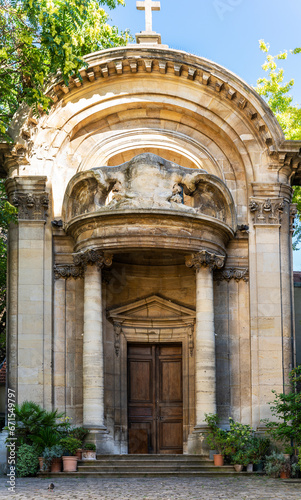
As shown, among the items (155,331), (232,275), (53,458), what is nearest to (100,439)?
(53,458)

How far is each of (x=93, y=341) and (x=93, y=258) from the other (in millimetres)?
1838

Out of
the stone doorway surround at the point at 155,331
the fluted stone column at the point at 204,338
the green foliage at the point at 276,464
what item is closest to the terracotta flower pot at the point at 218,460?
the fluted stone column at the point at 204,338

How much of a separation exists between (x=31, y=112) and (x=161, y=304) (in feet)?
18.0

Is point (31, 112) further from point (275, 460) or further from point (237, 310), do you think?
point (275, 460)

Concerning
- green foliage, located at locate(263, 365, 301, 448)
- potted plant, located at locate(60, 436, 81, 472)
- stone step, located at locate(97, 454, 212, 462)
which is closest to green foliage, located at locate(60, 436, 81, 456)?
potted plant, located at locate(60, 436, 81, 472)

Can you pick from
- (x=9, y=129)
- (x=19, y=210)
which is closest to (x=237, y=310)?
(x=19, y=210)

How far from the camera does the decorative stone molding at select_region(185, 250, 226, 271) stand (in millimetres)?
19078

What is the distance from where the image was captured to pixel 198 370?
18828 millimetres

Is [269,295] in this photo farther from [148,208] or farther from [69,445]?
[69,445]

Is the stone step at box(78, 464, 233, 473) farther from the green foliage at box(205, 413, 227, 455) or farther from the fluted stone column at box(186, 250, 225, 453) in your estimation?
the fluted stone column at box(186, 250, 225, 453)

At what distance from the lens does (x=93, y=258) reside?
18891 millimetres

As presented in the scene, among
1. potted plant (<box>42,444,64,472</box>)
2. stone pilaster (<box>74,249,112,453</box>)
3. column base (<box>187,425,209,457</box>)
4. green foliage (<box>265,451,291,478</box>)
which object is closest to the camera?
green foliage (<box>265,451,291,478</box>)

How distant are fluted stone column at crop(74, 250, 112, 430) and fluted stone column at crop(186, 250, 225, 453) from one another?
2081 millimetres

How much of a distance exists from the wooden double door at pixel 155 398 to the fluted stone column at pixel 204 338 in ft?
5.64
